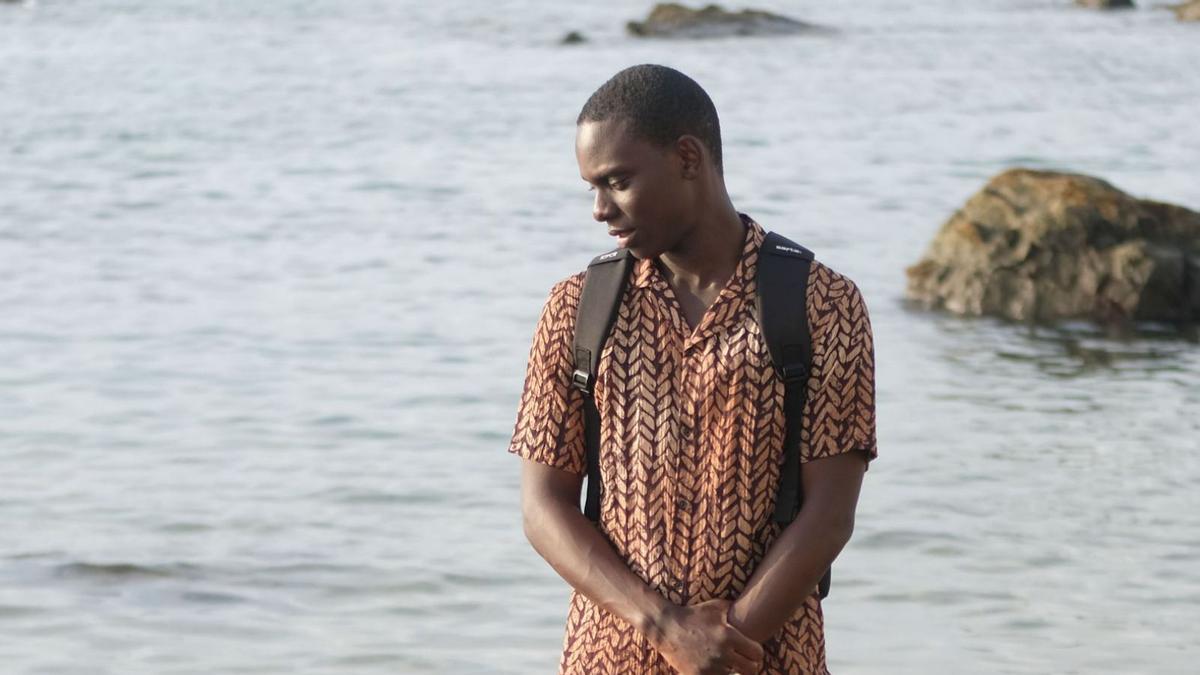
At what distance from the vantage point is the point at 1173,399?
1080 centimetres

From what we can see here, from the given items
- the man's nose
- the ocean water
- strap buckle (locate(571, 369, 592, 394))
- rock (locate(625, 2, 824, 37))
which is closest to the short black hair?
the man's nose

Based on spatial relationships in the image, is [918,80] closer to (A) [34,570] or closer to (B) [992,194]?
(B) [992,194]

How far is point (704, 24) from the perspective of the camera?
4006cm

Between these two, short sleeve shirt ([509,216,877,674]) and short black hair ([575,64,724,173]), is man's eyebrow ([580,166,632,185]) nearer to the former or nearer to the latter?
short black hair ([575,64,724,173])

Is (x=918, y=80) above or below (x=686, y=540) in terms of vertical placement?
below

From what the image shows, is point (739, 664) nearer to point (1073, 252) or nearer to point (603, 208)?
point (603, 208)

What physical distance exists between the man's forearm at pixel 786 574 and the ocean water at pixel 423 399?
3849mm

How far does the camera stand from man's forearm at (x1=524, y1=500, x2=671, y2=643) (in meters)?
3.10

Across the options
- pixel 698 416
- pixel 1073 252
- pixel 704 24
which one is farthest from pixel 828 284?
pixel 704 24

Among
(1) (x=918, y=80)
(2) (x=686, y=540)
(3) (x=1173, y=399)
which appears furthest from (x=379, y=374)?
(1) (x=918, y=80)

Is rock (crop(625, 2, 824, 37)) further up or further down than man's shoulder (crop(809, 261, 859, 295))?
further down

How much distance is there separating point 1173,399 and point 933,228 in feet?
21.9

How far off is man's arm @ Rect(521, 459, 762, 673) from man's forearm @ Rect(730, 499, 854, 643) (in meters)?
0.03

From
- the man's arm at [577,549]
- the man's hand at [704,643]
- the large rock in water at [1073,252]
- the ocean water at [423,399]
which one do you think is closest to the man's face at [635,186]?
the man's arm at [577,549]
